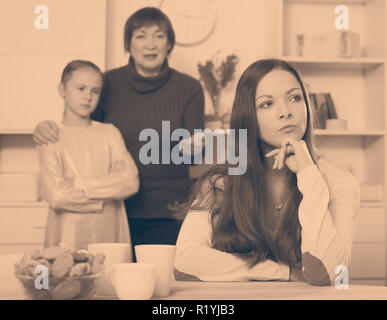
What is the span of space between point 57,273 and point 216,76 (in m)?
2.31

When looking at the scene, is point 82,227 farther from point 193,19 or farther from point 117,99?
point 193,19

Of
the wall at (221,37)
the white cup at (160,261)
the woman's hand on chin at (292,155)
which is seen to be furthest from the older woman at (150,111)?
the white cup at (160,261)

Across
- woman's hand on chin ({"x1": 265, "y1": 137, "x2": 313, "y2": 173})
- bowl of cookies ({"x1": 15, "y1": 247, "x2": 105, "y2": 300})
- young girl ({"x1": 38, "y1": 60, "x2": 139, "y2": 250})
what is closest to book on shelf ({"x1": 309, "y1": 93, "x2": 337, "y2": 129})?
young girl ({"x1": 38, "y1": 60, "x2": 139, "y2": 250})

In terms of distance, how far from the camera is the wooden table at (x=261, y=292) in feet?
→ 3.14

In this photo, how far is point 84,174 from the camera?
Answer: 88.1 inches

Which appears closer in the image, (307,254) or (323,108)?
(307,254)

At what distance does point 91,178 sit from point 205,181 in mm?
775

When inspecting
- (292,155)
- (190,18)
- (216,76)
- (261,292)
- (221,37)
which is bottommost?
(261,292)

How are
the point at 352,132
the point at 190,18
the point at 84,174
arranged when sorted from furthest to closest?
1. the point at 190,18
2. the point at 352,132
3. the point at 84,174

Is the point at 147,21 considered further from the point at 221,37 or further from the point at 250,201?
the point at 250,201

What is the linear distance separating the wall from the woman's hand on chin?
169 centimetres

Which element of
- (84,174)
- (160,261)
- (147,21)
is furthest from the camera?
(147,21)

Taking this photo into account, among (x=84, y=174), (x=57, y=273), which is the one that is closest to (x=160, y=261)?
(x=57, y=273)

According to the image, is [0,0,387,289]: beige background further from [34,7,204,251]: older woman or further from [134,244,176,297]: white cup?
[134,244,176,297]: white cup
